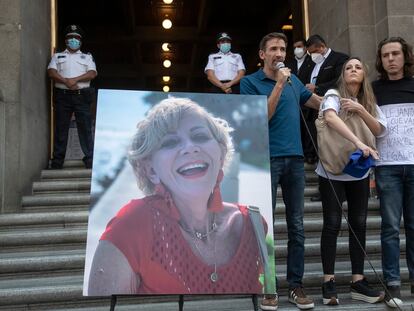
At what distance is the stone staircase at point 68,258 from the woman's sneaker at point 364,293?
7 centimetres

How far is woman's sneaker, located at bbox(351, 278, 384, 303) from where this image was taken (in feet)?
12.6

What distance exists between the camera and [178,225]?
3.00 meters

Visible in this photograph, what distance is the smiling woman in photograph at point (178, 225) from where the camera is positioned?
9.54ft

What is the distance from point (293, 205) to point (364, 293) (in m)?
0.86

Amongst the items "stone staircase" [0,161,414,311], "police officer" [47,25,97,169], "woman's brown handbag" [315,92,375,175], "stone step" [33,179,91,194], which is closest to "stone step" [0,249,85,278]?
"stone staircase" [0,161,414,311]

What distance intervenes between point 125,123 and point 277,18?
12262 millimetres

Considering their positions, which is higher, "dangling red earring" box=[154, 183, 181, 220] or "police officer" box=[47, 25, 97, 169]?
"police officer" box=[47, 25, 97, 169]

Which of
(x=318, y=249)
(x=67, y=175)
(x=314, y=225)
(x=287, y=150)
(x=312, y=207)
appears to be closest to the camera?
(x=287, y=150)

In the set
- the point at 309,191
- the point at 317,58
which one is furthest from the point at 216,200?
the point at 317,58

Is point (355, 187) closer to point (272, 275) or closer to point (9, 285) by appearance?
point (272, 275)

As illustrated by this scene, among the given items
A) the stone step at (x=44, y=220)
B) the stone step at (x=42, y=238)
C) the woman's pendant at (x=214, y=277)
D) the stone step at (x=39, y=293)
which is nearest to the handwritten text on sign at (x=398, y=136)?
the woman's pendant at (x=214, y=277)

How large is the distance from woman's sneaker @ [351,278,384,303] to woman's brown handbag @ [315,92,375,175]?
0.88 m

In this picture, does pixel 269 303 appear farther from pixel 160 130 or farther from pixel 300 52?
pixel 300 52

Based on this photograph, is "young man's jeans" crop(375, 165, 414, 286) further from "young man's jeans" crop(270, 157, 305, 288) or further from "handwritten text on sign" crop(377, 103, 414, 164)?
"young man's jeans" crop(270, 157, 305, 288)
